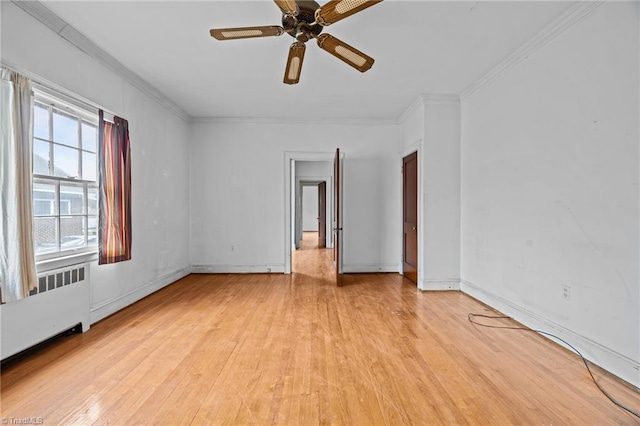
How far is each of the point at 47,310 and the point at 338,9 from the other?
10.8 feet

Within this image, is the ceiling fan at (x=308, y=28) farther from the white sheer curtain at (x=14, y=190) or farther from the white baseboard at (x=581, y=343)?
the white baseboard at (x=581, y=343)

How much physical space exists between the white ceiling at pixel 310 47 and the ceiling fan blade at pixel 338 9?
2.38 feet

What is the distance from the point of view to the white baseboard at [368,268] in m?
5.75

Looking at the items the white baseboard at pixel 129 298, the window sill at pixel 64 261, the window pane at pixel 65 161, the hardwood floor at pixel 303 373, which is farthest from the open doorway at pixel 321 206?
the window pane at pixel 65 161

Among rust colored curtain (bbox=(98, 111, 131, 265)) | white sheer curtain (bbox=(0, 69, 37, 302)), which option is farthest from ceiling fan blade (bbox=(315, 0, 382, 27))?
rust colored curtain (bbox=(98, 111, 131, 265))

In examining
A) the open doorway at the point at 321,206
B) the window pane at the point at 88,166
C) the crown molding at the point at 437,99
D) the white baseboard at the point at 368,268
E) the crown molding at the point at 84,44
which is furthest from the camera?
the open doorway at the point at 321,206

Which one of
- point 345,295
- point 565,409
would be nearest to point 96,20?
point 345,295

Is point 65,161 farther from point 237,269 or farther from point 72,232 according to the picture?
point 237,269

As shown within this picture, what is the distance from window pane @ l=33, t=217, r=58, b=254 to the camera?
267 cm

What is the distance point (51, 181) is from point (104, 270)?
111cm

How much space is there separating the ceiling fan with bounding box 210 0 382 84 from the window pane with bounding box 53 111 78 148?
1.92m

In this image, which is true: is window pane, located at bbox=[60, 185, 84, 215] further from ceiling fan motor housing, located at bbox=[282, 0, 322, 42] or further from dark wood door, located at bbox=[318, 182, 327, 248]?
dark wood door, located at bbox=[318, 182, 327, 248]

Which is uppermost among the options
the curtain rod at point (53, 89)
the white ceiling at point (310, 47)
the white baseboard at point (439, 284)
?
the white ceiling at point (310, 47)

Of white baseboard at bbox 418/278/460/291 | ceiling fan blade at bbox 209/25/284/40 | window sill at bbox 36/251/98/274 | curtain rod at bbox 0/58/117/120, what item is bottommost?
white baseboard at bbox 418/278/460/291
